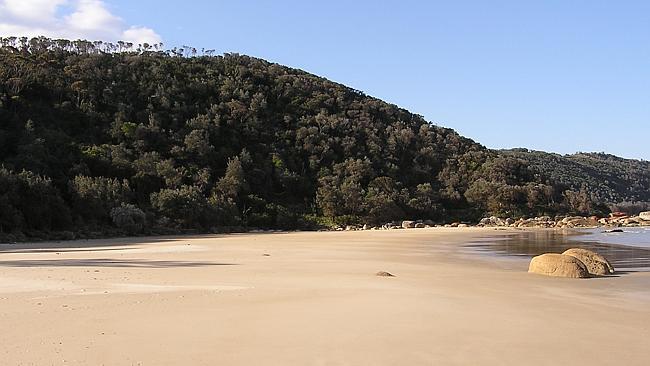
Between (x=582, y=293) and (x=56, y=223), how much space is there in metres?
34.1

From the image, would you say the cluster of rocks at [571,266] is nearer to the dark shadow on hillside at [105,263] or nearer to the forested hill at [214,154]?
the dark shadow on hillside at [105,263]

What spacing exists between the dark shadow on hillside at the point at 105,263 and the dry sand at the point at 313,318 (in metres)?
1.11

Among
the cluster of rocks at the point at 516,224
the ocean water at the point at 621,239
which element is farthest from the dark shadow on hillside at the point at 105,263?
the cluster of rocks at the point at 516,224

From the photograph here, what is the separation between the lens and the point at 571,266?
1570cm

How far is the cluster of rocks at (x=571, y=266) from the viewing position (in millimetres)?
15695

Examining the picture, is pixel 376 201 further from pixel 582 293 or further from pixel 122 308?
pixel 122 308

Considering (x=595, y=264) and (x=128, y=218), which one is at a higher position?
(x=128, y=218)

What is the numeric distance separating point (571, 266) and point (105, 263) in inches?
547

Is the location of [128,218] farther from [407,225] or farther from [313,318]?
[313,318]

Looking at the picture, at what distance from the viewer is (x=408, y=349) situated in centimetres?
705

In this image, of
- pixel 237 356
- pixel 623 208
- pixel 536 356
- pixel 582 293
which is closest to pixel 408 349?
pixel 536 356

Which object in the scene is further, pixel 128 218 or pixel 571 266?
pixel 128 218

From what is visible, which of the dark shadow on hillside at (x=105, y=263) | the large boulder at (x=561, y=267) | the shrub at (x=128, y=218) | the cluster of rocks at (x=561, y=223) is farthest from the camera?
the cluster of rocks at (x=561, y=223)

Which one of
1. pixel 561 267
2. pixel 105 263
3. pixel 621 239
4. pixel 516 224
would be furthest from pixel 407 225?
pixel 105 263
